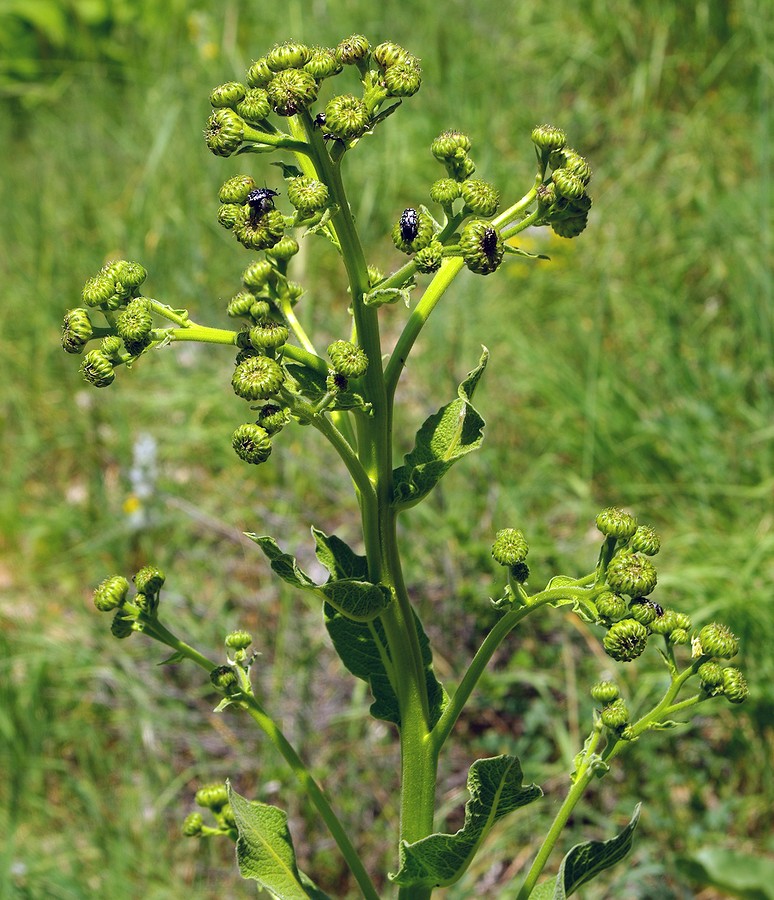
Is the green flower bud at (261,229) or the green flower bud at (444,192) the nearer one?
the green flower bud at (261,229)

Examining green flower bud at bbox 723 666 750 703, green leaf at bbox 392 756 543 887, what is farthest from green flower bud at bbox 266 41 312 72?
green flower bud at bbox 723 666 750 703

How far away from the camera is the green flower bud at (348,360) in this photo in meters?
1.56

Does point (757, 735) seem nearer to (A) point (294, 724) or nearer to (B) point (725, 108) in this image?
(A) point (294, 724)

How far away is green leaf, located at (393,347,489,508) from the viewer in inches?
69.2

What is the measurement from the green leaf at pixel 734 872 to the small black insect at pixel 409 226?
84.4 inches

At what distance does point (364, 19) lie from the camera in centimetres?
663

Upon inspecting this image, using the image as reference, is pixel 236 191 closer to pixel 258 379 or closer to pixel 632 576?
pixel 258 379

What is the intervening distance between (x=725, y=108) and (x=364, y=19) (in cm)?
236

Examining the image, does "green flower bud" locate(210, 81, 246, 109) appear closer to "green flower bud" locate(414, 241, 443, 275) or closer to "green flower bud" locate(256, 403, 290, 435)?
"green flower bud" locate(414, 241, 443, 275)

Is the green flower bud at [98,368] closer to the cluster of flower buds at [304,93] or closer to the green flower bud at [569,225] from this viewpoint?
the cluster of flower buds at [304,93]

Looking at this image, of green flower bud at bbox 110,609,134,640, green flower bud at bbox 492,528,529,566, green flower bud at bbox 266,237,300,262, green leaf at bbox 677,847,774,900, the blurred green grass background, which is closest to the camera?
green flower bud at bbox 266,237,300,262

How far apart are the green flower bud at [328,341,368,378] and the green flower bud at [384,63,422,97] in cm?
39

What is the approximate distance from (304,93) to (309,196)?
0.15 m

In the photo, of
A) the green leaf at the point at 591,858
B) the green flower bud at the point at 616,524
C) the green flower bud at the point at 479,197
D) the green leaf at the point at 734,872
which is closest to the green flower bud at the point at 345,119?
the green flower bud at the point at 479,197
